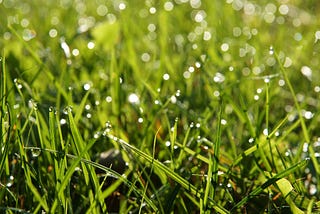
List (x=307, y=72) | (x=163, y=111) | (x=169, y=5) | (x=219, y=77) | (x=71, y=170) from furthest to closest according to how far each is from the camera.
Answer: (x=169, y=5)
(x=307, y=72)
(x=219, y=77)
(x=163, y=111)
(x=71, y=170)

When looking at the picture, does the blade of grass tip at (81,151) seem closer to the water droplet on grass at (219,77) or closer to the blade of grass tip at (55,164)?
the blade of grass tip at (55,164)

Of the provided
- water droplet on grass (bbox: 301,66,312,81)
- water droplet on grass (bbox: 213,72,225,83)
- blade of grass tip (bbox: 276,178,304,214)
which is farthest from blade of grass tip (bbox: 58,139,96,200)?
water droplet on grass (bbox: 301,66,312,81)

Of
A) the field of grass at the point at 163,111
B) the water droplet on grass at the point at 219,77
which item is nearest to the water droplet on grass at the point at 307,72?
the field of grass at the point at 163,111

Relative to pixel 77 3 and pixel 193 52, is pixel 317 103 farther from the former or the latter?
pixel 77 3

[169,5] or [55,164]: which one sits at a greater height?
[169,5]

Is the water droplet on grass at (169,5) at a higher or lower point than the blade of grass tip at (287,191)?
higher

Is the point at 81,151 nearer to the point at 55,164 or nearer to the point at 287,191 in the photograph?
the point at 55,164

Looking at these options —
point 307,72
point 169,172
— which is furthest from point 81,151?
point 307,72

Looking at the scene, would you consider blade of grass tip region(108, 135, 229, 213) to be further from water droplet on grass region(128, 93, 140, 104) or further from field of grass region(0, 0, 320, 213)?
water droplet on grass region(128, 93, 140, 104)
